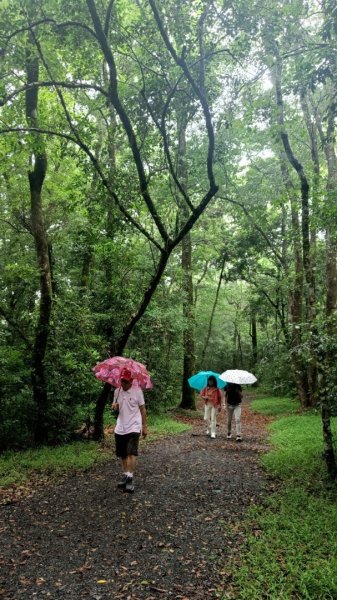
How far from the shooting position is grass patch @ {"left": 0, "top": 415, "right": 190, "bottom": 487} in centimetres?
787

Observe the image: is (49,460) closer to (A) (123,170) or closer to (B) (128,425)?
(B) (128,425)

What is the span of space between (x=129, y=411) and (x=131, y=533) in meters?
1.90

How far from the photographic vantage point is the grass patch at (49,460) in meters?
7.87

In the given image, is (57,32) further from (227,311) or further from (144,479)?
(227,311)

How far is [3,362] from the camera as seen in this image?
31.0 ft

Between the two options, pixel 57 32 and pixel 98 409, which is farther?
pixel 98 409

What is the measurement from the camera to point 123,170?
9.05 metres

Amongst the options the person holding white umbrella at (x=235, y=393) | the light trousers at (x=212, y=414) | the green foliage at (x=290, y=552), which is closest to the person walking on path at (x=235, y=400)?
the person holding white umbrella at (x=235, y=393)

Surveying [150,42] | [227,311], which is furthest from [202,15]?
[227,311]

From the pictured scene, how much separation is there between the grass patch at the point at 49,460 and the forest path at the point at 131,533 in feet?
1.66

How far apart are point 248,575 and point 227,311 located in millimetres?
34042

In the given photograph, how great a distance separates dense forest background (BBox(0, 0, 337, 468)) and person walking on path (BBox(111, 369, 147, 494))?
2.47m

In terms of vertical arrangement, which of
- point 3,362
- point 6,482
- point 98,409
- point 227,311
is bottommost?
point 6,482

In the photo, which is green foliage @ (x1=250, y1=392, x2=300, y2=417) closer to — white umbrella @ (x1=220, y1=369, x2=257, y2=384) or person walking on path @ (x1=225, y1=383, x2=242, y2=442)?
person walking on path @ (x1=225, y1=383, x2=242, y2=442)
